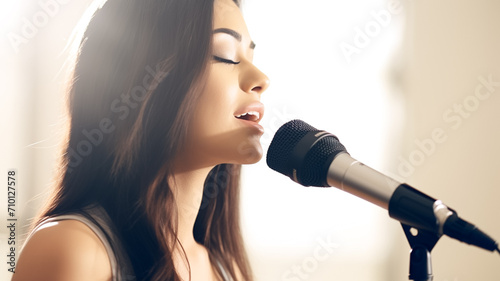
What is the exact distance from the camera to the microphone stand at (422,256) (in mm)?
572

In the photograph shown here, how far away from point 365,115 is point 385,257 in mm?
556

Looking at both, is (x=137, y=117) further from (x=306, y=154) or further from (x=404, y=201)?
(x=404, y=201)

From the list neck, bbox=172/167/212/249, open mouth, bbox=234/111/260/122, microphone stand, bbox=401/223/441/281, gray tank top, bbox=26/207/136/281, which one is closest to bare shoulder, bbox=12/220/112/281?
gray tank top, bbox=26/207/136/281

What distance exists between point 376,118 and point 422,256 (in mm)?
1536

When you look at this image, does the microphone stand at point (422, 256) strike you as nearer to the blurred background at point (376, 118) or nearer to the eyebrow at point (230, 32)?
the eyebrow at point (230, 32)

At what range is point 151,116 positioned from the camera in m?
0.84

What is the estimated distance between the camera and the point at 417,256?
1.90 ft

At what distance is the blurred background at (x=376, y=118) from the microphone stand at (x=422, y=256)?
1268mm

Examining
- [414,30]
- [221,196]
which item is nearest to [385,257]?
[414,30]

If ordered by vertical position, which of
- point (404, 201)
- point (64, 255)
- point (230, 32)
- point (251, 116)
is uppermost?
point (230, 32)

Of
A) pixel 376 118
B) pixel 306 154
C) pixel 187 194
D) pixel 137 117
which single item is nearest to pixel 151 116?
pixel 137 117

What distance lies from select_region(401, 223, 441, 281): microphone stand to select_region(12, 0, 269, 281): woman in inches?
13.5

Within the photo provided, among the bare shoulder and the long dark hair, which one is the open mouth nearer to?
the long dark hair

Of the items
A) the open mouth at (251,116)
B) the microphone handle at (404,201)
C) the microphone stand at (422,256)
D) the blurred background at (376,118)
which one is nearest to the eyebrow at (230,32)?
the open mouth at (251,116)
